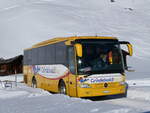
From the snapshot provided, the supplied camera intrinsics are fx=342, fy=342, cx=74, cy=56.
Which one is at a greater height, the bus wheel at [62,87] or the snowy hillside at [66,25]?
the snowy hillside at [66,25]

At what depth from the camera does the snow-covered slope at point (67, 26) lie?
177 ft

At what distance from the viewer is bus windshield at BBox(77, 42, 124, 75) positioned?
13.1 m

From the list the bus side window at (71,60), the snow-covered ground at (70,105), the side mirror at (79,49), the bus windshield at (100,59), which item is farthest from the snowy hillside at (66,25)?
the side mirror at (79,49)

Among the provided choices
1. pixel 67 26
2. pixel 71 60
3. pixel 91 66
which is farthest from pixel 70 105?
pixel 67 26

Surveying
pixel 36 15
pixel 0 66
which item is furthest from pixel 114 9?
pixel 0 66

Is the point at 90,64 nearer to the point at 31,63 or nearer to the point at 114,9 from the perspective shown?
the point at 31,63

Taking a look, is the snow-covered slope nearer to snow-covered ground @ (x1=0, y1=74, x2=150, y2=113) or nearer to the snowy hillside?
the snowy hillside

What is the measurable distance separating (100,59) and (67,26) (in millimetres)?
52478

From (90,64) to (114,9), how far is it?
86.5 m

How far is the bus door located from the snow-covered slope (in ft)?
104

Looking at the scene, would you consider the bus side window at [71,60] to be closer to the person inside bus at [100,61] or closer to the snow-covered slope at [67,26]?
the person inside bus at [100,61]

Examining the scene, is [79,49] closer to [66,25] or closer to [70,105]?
[70,105]

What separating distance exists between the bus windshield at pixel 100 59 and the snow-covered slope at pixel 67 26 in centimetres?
3153

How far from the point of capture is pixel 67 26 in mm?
65375
